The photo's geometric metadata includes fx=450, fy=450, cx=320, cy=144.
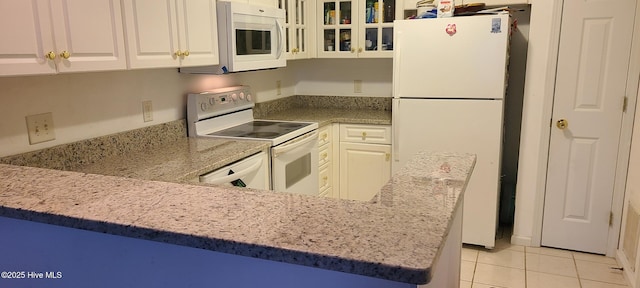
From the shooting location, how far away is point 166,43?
2.15 meters

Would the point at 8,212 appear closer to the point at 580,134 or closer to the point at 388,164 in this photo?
the point at 388,164

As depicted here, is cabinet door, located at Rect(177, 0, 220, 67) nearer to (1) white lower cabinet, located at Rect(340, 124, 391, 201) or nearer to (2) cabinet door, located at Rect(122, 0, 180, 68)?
(2) cabinet door, located at Rect(122, 0, 180, 68)

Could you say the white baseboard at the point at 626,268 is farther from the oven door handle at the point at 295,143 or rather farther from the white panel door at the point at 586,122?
the oven door handle at the point at 295,143

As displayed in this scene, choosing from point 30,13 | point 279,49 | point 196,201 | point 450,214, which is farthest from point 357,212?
point 279,49

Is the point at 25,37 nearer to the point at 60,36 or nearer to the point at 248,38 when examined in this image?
the point at 60,36

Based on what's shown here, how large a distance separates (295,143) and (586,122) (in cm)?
190

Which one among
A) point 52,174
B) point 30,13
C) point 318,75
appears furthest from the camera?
point 318,75

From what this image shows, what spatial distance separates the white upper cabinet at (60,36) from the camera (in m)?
1.46

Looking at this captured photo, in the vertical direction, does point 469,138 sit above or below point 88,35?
below

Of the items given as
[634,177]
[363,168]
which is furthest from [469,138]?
[634,177]

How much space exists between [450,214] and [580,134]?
250cm

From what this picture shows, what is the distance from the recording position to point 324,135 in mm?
3439

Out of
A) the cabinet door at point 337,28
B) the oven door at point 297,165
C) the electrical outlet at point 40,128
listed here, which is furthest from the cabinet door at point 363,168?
the electrical outlet at point 40,128

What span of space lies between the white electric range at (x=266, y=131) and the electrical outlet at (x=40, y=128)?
2.95 feet
